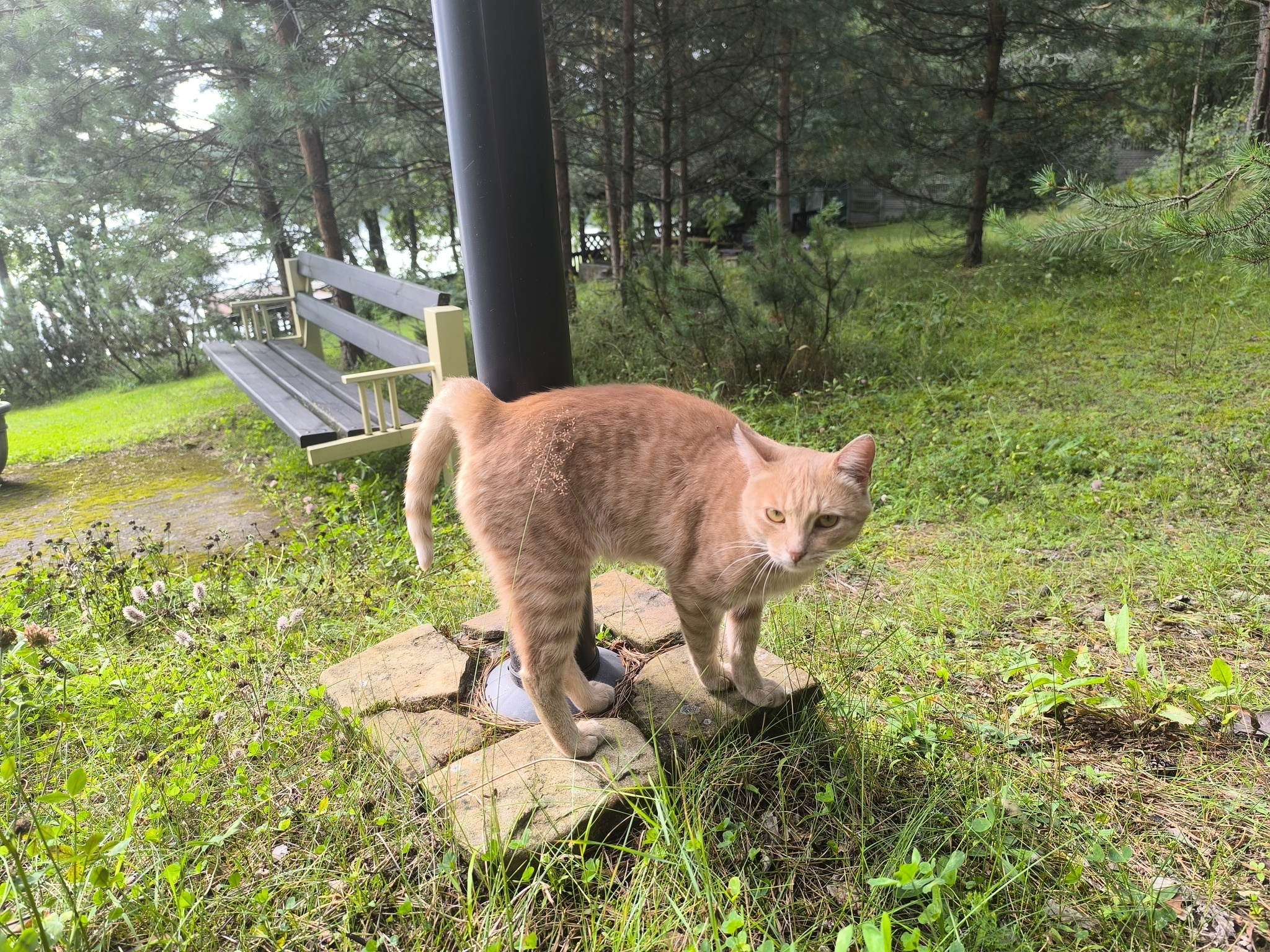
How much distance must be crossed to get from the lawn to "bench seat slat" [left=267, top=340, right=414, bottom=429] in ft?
3.82

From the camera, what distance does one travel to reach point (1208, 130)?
10.9m

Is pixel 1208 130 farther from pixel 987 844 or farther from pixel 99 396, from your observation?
pixel 99 396

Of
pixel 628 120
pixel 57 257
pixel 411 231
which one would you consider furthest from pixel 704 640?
pixel 411 231

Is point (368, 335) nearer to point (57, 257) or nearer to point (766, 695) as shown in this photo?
point (766, 695)

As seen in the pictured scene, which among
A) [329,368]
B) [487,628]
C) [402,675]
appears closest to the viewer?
[402,675]

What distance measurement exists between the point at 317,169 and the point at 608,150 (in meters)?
2.75

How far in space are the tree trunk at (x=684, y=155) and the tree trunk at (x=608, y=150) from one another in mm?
636

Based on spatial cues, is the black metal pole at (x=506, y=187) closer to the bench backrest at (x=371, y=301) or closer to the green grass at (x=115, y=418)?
the bench backrest at (x=371, y=301)

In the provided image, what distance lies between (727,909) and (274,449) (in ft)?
18.7

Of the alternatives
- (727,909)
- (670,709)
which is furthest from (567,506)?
(727,909)

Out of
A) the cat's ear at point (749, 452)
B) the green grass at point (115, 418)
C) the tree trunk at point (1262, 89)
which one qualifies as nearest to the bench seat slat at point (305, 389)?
the green grass at point (115, 418)

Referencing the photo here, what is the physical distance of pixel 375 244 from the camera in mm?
12555

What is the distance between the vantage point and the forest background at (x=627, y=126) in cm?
557

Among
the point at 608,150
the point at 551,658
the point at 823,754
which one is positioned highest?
the point at 608,150
